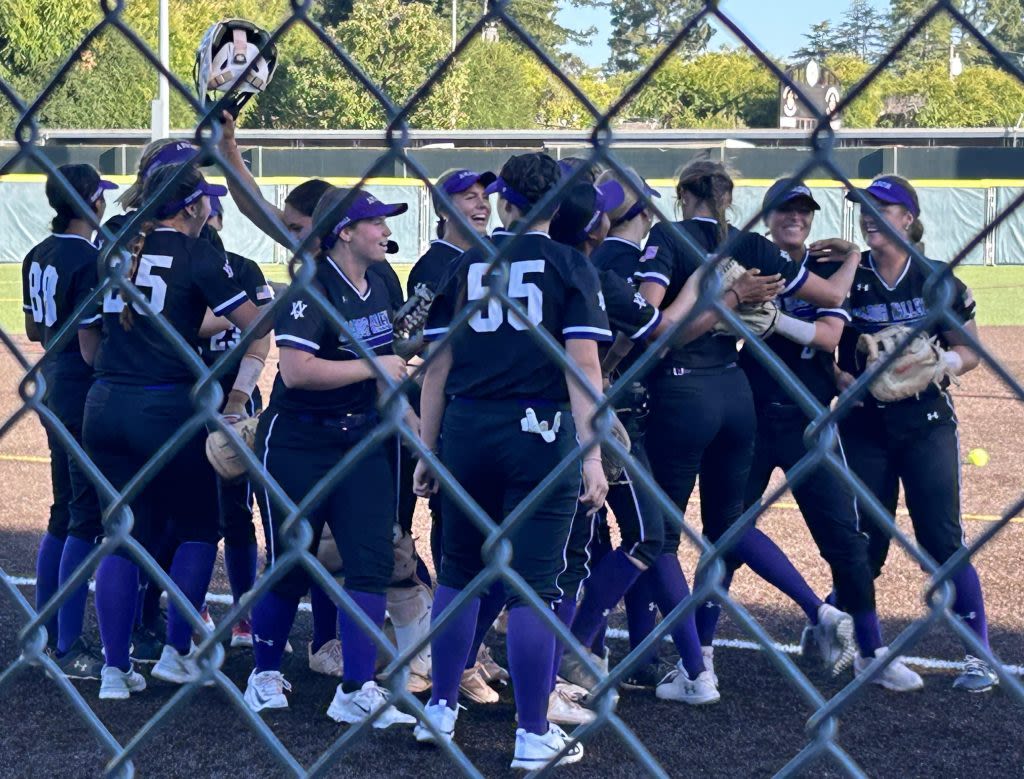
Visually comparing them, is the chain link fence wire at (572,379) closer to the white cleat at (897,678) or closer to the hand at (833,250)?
the hand at (833,250)

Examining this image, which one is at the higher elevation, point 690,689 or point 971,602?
point 971,602

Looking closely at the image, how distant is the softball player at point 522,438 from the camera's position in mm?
3682

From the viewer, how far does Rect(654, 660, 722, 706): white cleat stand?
4.68m

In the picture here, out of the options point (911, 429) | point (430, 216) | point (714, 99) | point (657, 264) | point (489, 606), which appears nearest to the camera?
point (489, 606)

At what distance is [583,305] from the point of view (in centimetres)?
367

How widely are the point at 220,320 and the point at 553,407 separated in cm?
138

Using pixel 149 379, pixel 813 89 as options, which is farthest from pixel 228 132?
pixel 149 379

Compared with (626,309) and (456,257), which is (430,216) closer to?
(456,257)

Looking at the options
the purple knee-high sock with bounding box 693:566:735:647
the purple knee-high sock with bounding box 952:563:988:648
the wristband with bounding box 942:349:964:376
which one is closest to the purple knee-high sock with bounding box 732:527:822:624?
the purple knee-high sock with bounding box 693:566:735:647

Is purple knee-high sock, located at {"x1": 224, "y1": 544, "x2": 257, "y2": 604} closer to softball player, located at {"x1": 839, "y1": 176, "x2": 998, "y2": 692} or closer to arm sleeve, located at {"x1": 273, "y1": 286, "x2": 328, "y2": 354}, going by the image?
arm sleeve, located at {"x1": 273, "y1": 286, "x2": 328, "y2": 354}

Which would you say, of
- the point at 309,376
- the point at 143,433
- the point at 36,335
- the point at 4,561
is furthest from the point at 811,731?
the point at 4,561

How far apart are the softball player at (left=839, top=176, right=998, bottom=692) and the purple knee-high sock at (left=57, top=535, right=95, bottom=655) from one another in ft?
9.26

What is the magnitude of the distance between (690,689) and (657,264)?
155 centimetres

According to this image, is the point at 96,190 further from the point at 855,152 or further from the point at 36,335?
the point at 855,152
